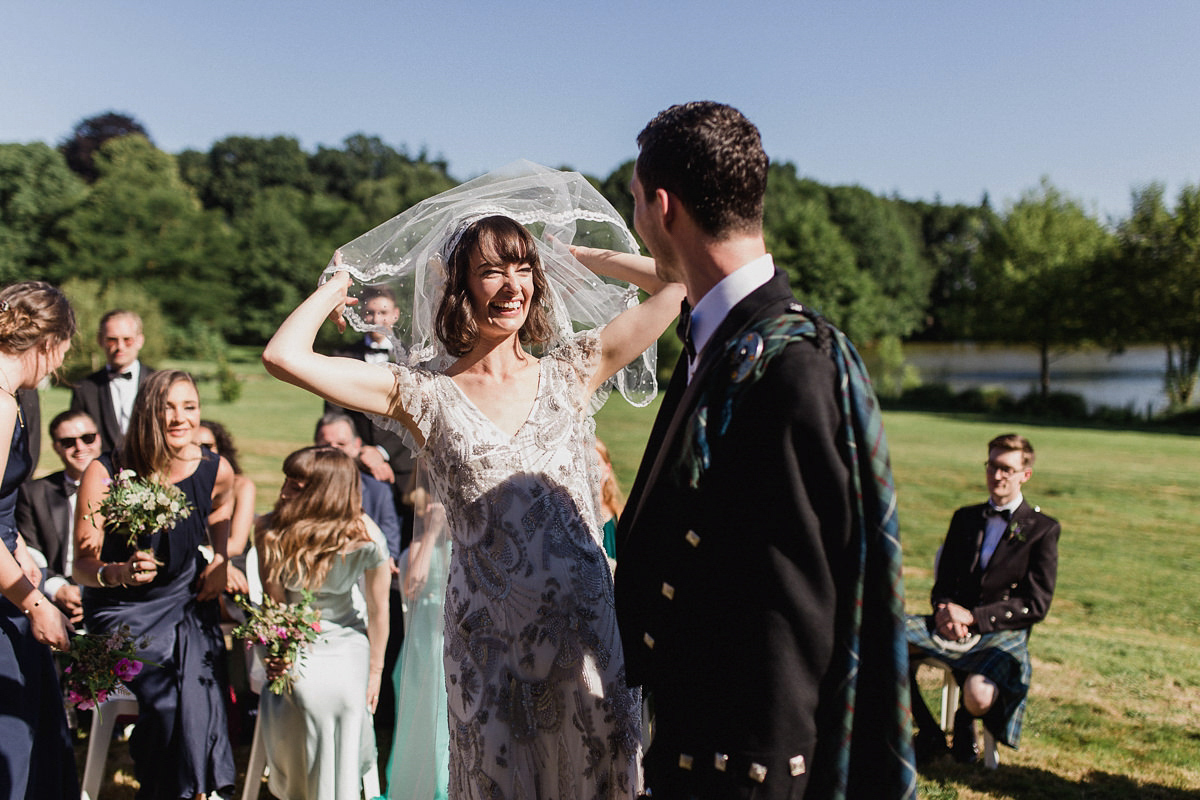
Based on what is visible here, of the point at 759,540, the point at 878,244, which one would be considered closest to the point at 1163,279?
the point at 878,244

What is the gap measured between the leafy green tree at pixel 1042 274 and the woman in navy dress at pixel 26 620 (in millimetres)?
35881

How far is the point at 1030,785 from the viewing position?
4.88 m

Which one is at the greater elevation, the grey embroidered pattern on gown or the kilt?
the grey embroidered pattern on gown

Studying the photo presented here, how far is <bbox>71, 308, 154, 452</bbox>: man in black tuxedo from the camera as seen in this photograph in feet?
23.1

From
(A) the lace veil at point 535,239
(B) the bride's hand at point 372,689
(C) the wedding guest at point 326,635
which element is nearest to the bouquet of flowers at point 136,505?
(C) the wedding guest at point 326,635

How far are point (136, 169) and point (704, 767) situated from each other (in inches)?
2625

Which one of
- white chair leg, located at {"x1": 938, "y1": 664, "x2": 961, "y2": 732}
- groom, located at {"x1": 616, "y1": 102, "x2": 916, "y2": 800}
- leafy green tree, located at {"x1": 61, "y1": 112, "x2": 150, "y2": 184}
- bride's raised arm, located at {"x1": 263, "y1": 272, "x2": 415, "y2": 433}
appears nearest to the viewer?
groom, located at {"x1": 616, "y1": 102, "x2": 916, "y2": 800}

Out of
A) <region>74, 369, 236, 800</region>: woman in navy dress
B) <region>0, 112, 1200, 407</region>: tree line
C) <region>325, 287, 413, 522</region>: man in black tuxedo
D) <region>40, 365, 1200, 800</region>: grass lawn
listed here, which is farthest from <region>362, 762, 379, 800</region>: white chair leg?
<region>0, 112, 1200, 407</region>: tree line

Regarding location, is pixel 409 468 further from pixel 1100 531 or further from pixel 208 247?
pixel 208 247

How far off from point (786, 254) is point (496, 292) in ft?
152

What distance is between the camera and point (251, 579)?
500 cm

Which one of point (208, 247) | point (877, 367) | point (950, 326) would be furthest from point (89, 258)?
point (950, 326)

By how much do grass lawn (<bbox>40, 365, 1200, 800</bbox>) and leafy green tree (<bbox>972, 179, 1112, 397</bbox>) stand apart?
13.1m

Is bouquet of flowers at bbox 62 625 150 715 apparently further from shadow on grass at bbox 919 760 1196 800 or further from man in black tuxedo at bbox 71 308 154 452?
shadow on grass at bbox 919 760 1196 800
